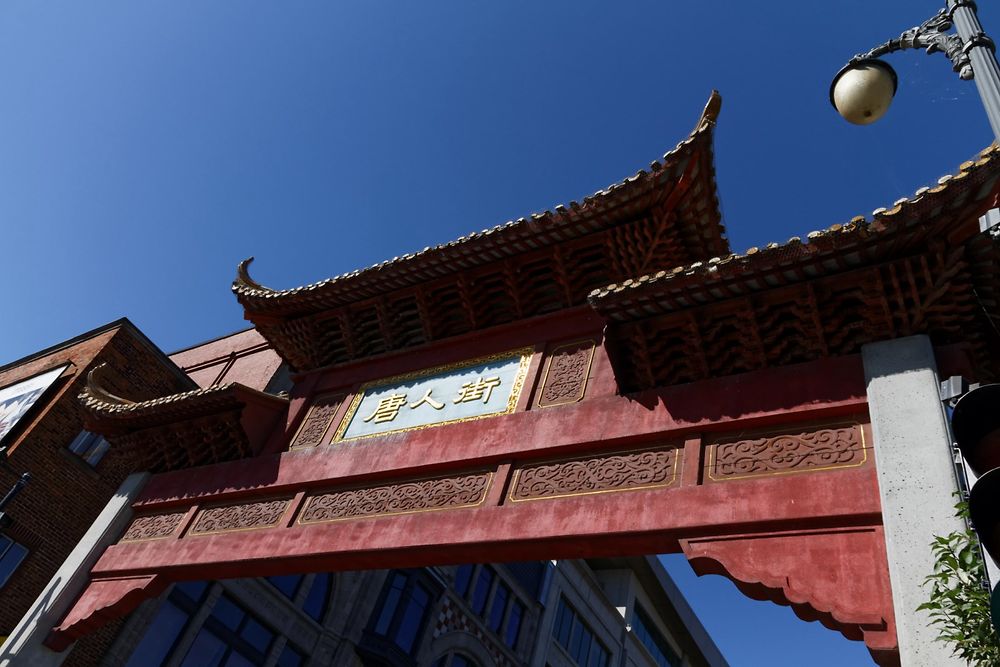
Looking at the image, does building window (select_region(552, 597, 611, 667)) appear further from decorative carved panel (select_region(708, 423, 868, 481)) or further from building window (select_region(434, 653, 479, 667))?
decorative carved panel (select_region(708, 423, 868, 481))

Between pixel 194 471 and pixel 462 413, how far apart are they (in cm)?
398

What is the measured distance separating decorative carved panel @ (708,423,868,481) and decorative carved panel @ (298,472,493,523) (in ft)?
7.27

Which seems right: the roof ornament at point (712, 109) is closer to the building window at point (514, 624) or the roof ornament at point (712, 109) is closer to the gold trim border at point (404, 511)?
the gold trim border at point (404, 511)

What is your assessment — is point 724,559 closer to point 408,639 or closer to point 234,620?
point 234,620

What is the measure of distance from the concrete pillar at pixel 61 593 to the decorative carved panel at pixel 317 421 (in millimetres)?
2484

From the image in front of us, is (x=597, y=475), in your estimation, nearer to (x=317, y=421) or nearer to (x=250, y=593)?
(x=317, y=421)

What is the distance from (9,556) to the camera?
38.8 feet

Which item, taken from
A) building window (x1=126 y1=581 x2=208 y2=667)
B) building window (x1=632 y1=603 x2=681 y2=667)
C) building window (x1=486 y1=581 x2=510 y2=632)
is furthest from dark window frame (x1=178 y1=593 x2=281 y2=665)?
building window (x1=632 y1=603 x2=681 y2=667)

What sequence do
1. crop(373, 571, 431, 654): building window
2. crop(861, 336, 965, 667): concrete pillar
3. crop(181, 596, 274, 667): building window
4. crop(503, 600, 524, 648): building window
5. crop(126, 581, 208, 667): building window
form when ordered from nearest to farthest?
1. crop(861, 336, 965, 667): concrete pillar
2. crop(126, 581, 208, 667): building window
3. crop(181, 596, 274, 667): building window
4. crop(373, 571, 431, 654): building window
5. crop(503, 600, 524, 648): building window

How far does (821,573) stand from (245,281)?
335 inches

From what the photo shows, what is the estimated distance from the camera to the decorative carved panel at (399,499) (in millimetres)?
6922

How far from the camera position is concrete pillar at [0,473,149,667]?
26.7 feet

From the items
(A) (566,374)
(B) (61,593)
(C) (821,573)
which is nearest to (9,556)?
(B) (61,593)

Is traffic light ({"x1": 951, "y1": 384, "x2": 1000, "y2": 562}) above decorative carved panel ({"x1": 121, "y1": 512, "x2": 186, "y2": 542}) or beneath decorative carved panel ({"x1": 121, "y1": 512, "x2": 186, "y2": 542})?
beneath
